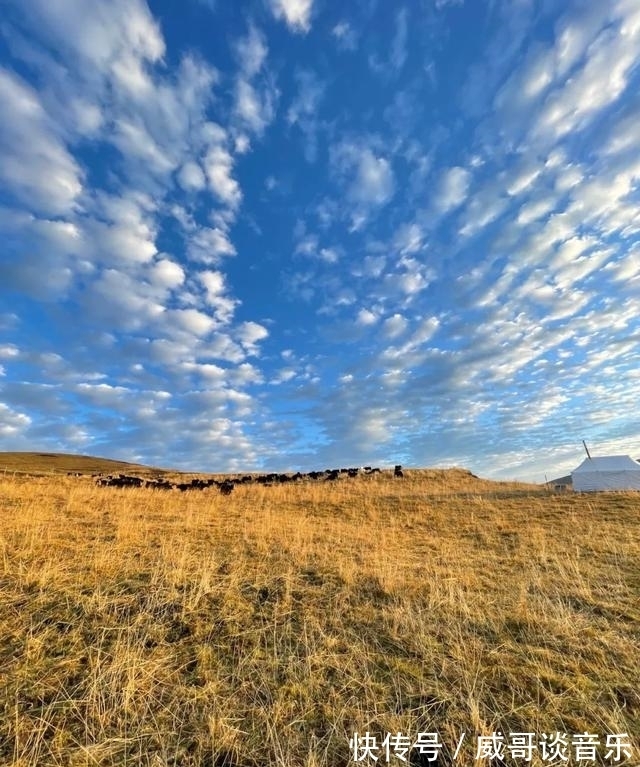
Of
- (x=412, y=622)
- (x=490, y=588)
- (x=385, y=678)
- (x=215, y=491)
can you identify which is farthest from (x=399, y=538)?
(x=215, y=491)

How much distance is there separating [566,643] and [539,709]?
7.03 feet

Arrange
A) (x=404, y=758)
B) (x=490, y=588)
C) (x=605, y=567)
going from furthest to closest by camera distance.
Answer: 1. (x=605, y=567)
2. (x=490, y=588)
3. (x=404, y=758)

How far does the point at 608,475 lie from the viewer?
36.7 metres

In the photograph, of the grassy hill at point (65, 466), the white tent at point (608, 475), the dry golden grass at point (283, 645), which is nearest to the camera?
the dry golden grass at point (283, 645)

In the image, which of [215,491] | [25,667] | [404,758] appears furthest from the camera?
[215,491]

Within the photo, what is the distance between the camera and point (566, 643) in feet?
22.9

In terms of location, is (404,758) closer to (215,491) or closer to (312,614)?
(312,614)

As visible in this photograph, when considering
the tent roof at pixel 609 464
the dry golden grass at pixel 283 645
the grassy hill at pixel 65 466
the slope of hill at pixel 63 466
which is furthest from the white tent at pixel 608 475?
the slope of hill at pixel 63 466

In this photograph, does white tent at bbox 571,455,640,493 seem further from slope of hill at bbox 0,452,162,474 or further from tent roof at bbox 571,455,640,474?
slope of hill at bbox 0,452,162,474

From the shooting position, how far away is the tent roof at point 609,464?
37219 mm

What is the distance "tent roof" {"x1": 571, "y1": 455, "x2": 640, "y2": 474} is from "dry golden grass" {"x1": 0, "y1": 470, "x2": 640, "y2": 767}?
2819 cm

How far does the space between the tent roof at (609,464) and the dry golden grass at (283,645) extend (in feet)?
92.5

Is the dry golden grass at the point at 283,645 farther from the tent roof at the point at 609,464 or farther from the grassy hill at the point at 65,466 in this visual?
the grassy hill at the point at 65,466

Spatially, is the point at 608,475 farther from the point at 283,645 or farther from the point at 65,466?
the point at 65,466
